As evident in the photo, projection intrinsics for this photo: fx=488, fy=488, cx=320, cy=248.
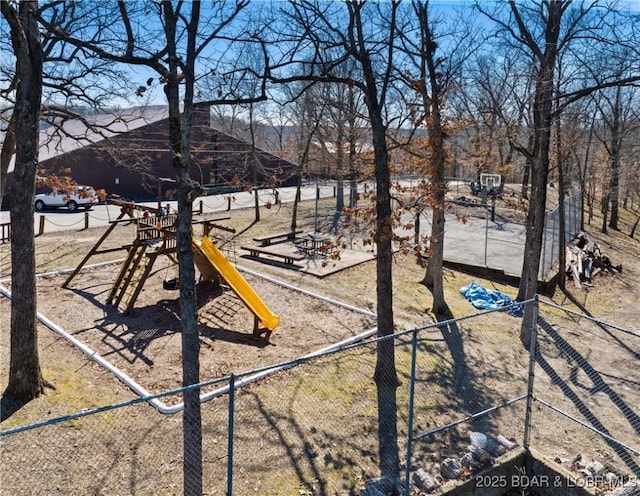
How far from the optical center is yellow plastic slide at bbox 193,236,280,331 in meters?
9.41

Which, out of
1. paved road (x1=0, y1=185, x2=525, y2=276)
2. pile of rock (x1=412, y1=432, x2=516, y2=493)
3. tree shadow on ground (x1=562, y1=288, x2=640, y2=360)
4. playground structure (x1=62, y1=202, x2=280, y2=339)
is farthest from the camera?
paved road (x1=0, y1=185, x2=525, y2=276)

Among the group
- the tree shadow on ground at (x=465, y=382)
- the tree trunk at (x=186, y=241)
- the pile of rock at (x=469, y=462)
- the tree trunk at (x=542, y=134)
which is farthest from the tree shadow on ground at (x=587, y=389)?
the tree trunk at (x=186, y=241)

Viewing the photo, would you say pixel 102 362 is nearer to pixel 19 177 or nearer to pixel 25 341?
pixel 25 341

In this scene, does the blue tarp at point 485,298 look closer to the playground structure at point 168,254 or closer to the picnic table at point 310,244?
the picnic table at point 310,244

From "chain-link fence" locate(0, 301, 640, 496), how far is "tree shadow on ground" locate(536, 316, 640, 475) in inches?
1.3

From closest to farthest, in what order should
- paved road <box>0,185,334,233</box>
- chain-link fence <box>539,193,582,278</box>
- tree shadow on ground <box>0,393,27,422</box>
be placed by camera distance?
tree shadow on ground <box>0,393,27,422</box> → chain-link fence <box>539,193,582,278</box> → paved road <box>0,185,334,233</box>

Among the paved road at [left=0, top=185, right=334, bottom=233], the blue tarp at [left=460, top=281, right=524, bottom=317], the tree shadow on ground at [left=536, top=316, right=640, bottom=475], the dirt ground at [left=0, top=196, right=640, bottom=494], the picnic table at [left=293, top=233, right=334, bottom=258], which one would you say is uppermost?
the paved road at [left=0, top=185, right=334, bottom=233]

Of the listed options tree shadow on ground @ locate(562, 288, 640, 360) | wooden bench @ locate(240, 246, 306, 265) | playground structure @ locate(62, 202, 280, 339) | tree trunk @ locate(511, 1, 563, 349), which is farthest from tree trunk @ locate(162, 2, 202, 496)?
wooden bench @ locate(240, 246, 306, 265)

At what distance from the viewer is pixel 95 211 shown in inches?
1072

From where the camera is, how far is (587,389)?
8547mm

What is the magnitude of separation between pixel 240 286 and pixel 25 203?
4496mm

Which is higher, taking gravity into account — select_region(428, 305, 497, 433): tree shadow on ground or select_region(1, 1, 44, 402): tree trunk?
select_region(1, 1, 44, 402): tree trunk

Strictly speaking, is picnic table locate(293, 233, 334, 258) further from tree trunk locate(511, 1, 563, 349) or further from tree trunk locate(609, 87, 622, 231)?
tree trunk locate(609, 87, 622, 231)

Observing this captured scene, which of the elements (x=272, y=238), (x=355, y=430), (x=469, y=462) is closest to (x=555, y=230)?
(x=272, y=238)
